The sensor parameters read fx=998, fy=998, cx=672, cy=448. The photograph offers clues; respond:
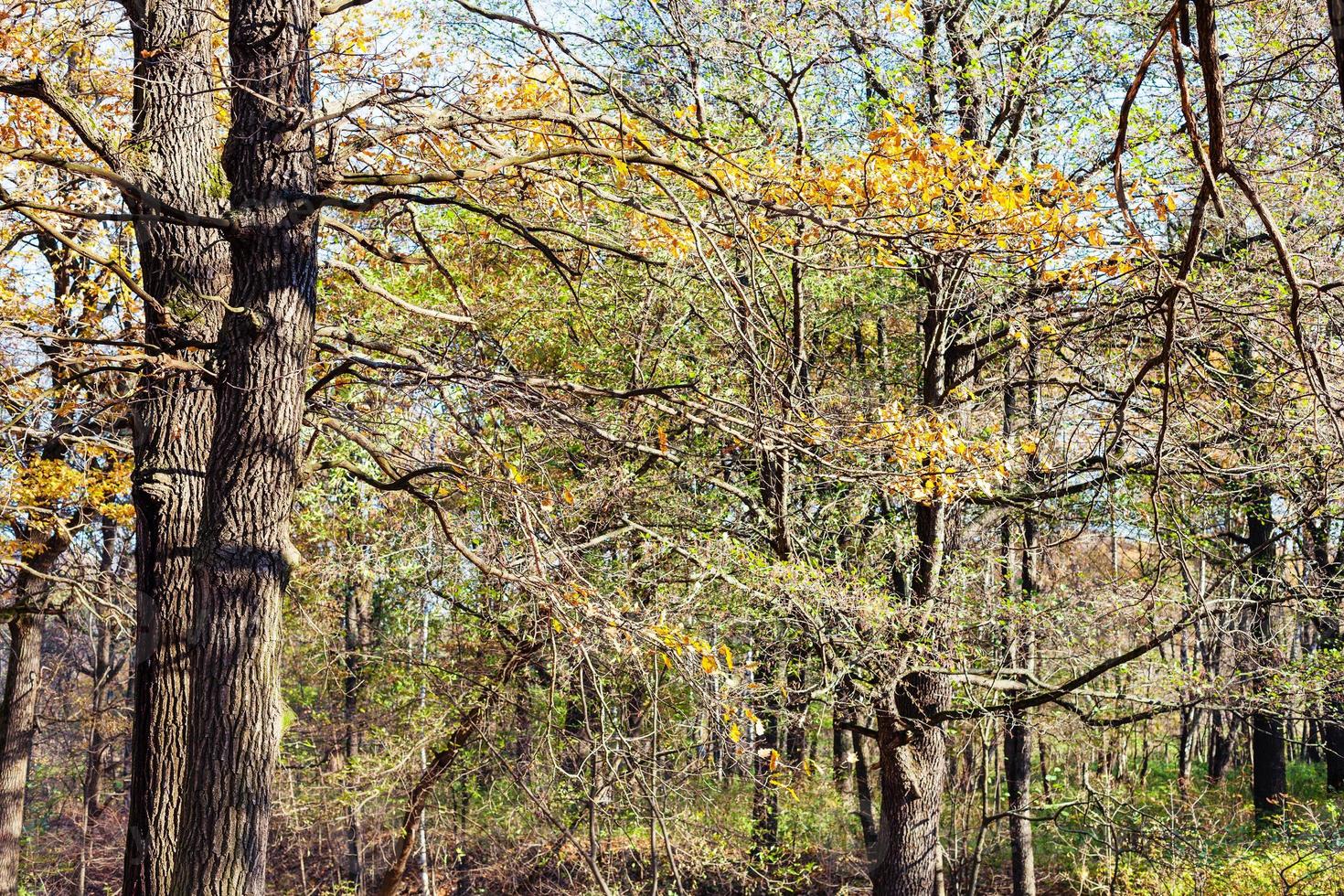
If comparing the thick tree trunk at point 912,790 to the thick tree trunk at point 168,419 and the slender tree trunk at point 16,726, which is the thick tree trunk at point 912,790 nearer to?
the thick tree trunk at point 168,419

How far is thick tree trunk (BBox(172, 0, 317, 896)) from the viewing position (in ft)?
12.7

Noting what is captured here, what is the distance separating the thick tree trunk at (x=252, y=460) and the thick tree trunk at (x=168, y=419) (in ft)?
2.52

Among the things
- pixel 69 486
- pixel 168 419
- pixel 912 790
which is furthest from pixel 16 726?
pixel 912 790

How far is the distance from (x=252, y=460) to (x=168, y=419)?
1365 mm

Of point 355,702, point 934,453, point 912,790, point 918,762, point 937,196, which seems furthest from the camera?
point 355,702

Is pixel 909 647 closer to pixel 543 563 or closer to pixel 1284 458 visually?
pixel 1284 458

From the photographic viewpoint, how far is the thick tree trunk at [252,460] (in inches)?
152

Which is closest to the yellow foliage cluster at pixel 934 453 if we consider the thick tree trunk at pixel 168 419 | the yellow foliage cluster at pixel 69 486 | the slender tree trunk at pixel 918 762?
the slender tree trunk at pixel 918 762

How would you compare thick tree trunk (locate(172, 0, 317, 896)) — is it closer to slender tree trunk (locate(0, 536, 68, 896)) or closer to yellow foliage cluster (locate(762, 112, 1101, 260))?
yellow foliage cluster (locate(762, 112, 1101, 260))

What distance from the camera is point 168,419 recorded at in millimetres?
5207

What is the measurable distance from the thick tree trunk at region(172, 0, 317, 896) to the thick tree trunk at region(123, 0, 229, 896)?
2.52ft

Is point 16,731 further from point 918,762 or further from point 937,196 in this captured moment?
point 937,196

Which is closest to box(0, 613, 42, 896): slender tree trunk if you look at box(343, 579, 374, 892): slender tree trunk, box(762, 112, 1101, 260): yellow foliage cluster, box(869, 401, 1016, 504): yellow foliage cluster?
A: box(343, 579, 374, 892): slender tree trunk

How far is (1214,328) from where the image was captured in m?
4.02
